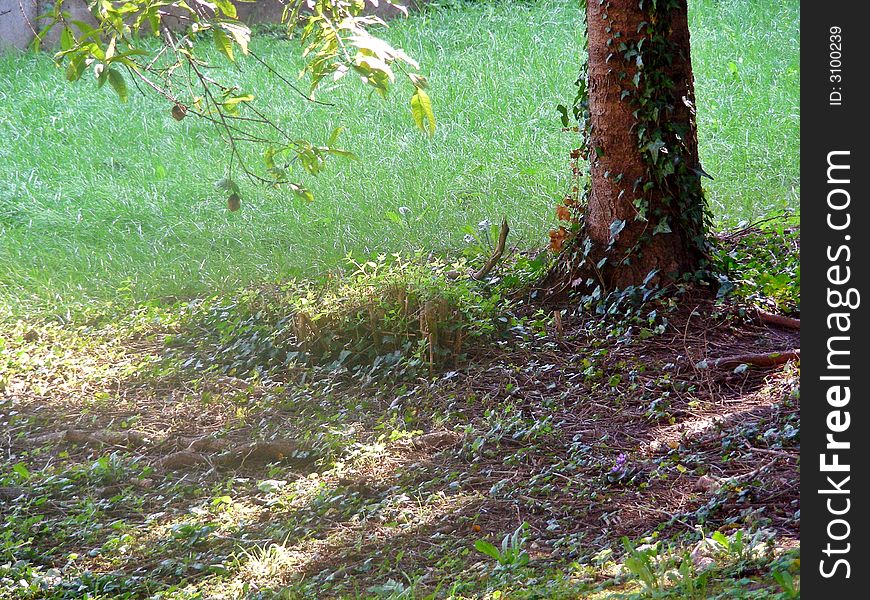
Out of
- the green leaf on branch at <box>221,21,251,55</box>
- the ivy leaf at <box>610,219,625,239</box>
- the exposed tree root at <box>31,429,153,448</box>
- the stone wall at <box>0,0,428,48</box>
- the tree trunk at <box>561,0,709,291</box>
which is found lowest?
the exposed tree root at <box>31,429,153,448</box>

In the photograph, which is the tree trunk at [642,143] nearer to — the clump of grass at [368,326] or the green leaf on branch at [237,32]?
the clump of grass at [368,326]

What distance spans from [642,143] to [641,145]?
1cm

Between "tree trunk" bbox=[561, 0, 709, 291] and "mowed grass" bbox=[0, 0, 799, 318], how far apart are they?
5.46 feet

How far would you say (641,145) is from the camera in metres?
4.84

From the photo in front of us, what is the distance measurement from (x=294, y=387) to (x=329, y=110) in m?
6.08

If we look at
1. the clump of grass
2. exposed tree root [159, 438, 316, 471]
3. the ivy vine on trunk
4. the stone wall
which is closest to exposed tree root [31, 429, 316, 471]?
exposed tree root [159, 438, 316, 471]

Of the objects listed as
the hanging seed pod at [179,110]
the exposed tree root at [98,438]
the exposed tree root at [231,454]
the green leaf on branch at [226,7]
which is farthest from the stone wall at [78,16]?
the green leaf on branch at [226,7]

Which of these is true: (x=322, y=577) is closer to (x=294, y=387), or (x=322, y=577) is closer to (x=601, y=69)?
(x=294, y=387)

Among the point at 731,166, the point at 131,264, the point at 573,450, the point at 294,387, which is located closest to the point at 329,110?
the point at 131,264

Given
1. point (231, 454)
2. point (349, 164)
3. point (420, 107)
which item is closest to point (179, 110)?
point (420, 107)

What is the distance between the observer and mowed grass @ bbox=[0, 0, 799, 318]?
7.12 meters

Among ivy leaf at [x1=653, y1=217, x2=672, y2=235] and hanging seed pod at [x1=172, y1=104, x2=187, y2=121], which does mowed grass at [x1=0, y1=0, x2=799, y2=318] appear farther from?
hanging seed pod at [x1=172, y1=104, x2=187, y2=121]

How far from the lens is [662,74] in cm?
475
